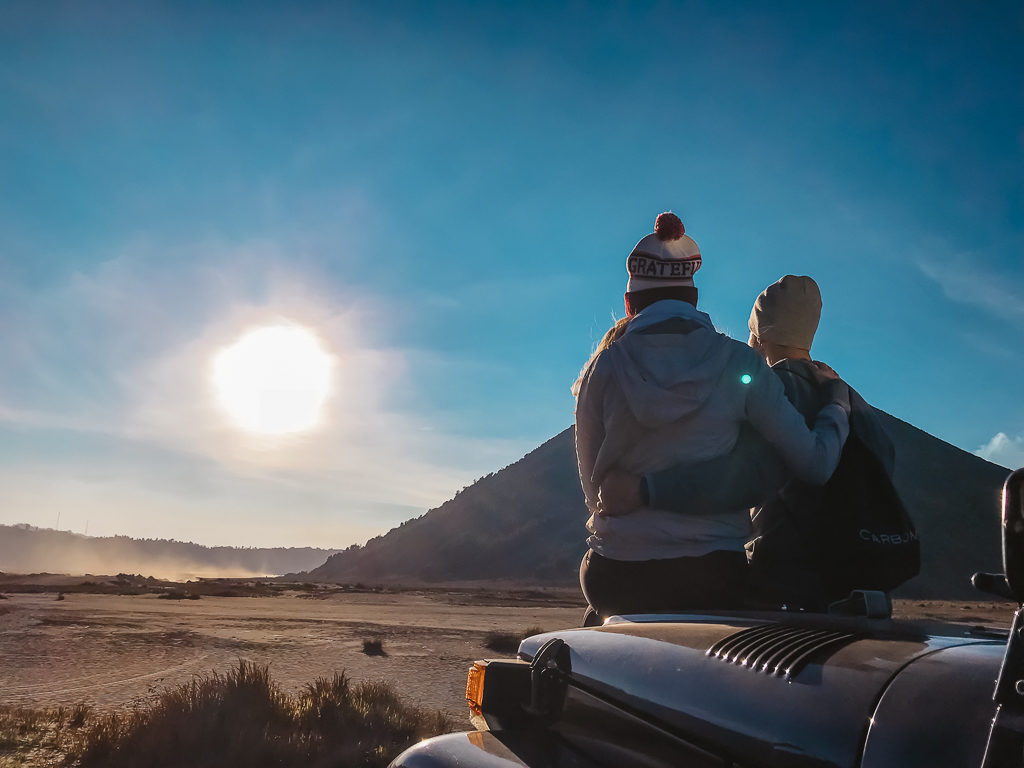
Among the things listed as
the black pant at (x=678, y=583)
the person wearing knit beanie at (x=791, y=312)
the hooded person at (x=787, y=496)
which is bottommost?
the black pant at (x=678, y=583)

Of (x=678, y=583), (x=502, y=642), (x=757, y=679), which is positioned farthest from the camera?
(x=502, y=642)

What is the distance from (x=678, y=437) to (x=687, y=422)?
0.18 feet

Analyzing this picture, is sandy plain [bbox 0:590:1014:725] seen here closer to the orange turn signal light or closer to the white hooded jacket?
the white hooded jacket

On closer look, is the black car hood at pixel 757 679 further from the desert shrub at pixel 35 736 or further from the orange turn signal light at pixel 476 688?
the desert shrub at pixel 35 736

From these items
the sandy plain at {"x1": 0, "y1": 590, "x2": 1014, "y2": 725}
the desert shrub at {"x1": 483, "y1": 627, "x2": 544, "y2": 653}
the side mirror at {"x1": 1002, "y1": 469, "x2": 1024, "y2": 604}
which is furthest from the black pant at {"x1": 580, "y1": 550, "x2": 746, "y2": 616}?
the desert shrub at {"x1": 483, "y1": 627, "x2": 544, "y2": 653}

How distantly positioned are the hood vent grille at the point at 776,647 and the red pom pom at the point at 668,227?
1604 mm

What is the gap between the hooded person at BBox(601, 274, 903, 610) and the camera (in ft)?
8.01

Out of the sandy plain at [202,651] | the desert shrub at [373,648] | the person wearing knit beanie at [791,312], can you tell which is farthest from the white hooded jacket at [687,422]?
the desert shrub at [373,648]

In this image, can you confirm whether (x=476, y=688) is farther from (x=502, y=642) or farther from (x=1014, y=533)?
(x=502, y=642)

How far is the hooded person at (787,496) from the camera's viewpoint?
2.44 meters

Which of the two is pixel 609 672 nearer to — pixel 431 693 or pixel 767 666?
pixel 767 666

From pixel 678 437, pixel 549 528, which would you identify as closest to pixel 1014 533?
pixel 678 437

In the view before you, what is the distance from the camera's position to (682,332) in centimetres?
267

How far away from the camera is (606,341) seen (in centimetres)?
305
